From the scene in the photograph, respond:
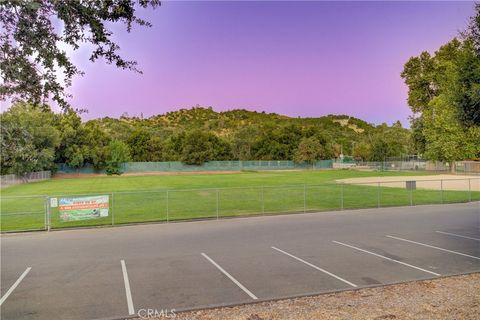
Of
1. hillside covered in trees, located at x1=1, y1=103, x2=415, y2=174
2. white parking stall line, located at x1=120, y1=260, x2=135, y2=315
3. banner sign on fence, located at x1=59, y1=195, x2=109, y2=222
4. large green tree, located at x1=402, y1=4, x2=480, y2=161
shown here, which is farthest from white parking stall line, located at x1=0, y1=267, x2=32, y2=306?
hillside covered in trees, located at x1=1, y1=103, x2=415, y2=174

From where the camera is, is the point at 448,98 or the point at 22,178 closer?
the point at 448,98

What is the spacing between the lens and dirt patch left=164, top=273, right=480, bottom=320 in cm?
779

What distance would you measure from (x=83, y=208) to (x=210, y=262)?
10023 mm

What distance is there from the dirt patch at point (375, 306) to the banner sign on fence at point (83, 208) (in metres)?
13.4

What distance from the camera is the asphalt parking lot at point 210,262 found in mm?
9203

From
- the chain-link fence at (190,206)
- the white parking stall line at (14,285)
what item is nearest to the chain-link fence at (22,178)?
the chain-link fence at (190,206)

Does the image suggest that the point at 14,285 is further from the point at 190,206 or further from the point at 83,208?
the point at 190,206

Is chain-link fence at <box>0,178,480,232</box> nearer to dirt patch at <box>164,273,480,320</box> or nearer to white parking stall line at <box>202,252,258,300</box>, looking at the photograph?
white parking stall line at <box>202,252,258,300</box>

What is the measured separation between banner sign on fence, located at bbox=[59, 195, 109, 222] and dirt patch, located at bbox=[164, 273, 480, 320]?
13378 millimetres

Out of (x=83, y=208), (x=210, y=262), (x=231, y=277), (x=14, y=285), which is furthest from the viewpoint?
(x=83, y=208)

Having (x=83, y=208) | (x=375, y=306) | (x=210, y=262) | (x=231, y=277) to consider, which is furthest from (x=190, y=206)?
(x=375, y=306)

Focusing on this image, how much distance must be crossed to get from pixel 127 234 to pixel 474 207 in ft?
69.7

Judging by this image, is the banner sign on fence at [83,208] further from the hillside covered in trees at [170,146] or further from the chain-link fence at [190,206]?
the hillside covered in trees at [170,146]

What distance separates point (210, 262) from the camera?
12.6m
